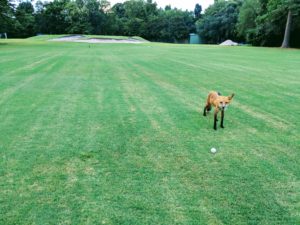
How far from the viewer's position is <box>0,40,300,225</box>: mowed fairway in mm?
3002

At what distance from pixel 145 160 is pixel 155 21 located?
73.4m

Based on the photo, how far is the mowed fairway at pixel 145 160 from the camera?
3.00 m

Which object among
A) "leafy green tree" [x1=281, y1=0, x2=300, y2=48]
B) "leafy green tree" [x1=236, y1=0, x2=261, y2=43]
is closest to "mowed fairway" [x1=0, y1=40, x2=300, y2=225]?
"leafy green tree" [x1=281, y1=0, x2=300, y2=48]

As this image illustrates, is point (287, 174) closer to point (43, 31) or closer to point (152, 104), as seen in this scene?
point (152, 104)

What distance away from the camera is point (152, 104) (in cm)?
719

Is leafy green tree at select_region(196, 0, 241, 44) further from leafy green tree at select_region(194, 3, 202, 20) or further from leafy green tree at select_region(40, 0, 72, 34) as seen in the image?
leafy green tree at select_region(40, 0, 72, 34)

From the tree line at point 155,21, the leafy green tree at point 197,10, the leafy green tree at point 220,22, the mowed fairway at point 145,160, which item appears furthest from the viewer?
the leafy green tree at point 197,10

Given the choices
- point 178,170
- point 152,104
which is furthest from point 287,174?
point 152,104

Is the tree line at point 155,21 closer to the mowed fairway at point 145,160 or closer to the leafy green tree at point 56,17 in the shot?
the leafy green tree at point 56,17

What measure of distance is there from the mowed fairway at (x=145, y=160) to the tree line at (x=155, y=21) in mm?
34539

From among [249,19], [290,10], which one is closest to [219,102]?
[290,10]

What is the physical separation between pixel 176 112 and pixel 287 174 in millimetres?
3028

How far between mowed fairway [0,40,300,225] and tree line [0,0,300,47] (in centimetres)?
3454

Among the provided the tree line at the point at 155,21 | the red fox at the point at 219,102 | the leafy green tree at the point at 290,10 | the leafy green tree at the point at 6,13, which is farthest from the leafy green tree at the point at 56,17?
the red fox at the point at 219,102
